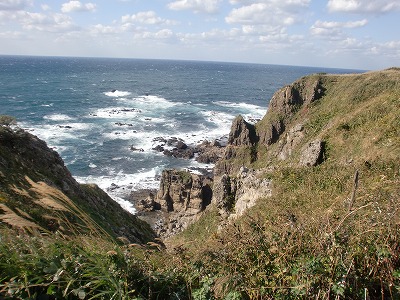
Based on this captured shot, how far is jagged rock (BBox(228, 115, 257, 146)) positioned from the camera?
64312mm

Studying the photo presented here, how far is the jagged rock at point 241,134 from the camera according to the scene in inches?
2532

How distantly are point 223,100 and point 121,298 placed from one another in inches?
5726

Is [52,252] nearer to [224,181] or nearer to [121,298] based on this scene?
[121,298]

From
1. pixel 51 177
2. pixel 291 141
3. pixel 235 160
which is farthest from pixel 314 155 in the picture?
pixel 235 160

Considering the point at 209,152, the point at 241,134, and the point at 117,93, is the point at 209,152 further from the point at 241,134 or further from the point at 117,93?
the point at 117,93

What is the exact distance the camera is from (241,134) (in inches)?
2542

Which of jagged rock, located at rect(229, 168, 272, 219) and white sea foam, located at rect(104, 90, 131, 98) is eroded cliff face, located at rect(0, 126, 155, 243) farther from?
white sea foam, located at rect(104, 90, 131, 98)

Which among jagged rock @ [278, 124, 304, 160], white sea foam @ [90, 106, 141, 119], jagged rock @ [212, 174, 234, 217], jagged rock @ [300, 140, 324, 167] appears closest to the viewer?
jagged rock @ [300, 140, 324, 167]

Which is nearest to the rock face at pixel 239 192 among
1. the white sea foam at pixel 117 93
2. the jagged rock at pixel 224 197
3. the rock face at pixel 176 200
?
the jagged rock at pixel 224 197

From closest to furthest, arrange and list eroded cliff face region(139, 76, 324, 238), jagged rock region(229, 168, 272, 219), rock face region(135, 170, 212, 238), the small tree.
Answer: the small tree, jagged rock region(229, 168, 272, 219), eroded cliff face region(139, 76, 324, 238), rock face region(135, 170, 212, 238)

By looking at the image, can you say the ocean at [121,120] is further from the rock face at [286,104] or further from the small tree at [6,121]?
the small tree at [6,121]

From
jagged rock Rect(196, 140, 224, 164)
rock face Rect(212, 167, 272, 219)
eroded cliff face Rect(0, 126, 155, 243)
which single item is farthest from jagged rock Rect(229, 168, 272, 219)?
jagged rock Rect(196, 140, 224, 164)

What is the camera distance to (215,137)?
294 feet

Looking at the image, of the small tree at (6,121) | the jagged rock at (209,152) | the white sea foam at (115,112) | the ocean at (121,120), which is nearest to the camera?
the small tree at (6,121)
